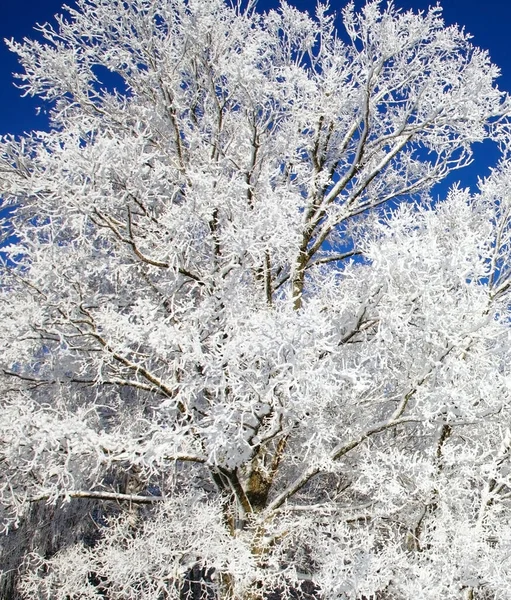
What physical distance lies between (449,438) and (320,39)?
5.85 m

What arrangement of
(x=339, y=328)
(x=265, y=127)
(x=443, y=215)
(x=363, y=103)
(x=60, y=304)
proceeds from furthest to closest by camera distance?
(x=443, y=215)
(x=363, y=103)
(x=265, y=127)
(x=339, y=328)
(x=60, y=304)

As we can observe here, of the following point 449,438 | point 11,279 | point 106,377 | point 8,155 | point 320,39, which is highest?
point 320,39

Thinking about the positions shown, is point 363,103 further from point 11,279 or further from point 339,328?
point 11,279

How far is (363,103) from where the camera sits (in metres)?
7.00

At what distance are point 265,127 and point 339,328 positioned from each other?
111 inches

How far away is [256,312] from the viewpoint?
18.2ft

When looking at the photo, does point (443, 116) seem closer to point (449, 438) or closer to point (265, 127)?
point (265, 127)

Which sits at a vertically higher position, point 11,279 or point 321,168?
point 321,168

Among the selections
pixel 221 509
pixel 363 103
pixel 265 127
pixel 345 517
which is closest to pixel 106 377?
pixel 221 509

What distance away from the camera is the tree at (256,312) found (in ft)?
15.5

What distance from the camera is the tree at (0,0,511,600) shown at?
4727 millimetres

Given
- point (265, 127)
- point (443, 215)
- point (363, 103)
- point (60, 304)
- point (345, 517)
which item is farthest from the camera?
point (443, 215)

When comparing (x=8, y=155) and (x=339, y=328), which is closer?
(x=339, y=328)

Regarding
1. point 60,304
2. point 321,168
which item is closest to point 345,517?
point 60,304
